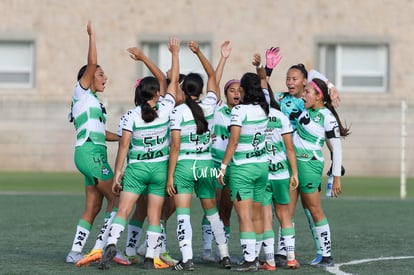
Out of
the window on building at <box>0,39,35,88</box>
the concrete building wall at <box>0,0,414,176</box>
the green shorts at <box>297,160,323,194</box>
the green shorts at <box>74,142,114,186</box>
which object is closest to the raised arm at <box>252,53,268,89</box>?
the green shorts at <box>297,160,323,194</box>

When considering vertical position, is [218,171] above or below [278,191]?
above

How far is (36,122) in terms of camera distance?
32125 mm

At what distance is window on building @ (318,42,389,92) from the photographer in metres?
32.7

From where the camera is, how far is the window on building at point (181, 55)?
32.7 metres

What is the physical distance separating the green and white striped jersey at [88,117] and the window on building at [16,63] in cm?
2116

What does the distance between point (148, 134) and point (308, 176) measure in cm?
172

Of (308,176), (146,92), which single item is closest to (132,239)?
(146,92)

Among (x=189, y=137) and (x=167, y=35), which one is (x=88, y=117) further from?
(x=167, y=35)

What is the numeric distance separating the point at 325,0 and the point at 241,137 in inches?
838

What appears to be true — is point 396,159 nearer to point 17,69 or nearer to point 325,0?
point 325,0

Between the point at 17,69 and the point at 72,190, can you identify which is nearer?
the point at 72,190

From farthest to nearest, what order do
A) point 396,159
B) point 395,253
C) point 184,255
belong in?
point 396,159 → point 395,253 → point 184,255

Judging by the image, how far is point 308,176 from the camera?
11953 millimetres

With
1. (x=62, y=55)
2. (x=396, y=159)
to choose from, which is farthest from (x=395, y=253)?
(x=62, y=55)
